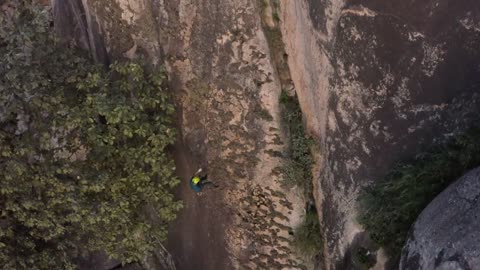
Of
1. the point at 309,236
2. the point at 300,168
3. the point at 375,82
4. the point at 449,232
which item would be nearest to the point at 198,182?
the point at 300,168

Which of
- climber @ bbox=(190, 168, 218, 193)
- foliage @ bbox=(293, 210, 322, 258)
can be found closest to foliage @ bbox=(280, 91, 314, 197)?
foliage @ bbox=(293, 210, 322, 258)

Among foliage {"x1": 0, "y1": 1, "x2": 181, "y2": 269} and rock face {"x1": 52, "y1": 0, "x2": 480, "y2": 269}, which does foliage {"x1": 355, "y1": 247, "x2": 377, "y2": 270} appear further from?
foliage {"x1": 0, "y1": 1, "x2": 181, "y2": 269}

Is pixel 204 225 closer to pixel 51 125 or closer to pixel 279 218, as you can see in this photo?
pixel 279 218

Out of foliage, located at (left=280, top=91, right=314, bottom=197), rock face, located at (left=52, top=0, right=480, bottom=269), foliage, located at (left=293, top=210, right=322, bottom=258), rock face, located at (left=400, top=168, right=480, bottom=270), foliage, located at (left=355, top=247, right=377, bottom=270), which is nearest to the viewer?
rock face, located at (left=400, top=168, right=480, bottom=270)

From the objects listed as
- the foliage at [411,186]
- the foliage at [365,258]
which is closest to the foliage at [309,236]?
the foliage at [365,258]

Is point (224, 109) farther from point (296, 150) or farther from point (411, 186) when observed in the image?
point (411, 186)

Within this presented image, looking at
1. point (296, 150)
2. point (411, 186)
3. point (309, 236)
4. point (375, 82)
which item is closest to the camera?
point (411, 186)
